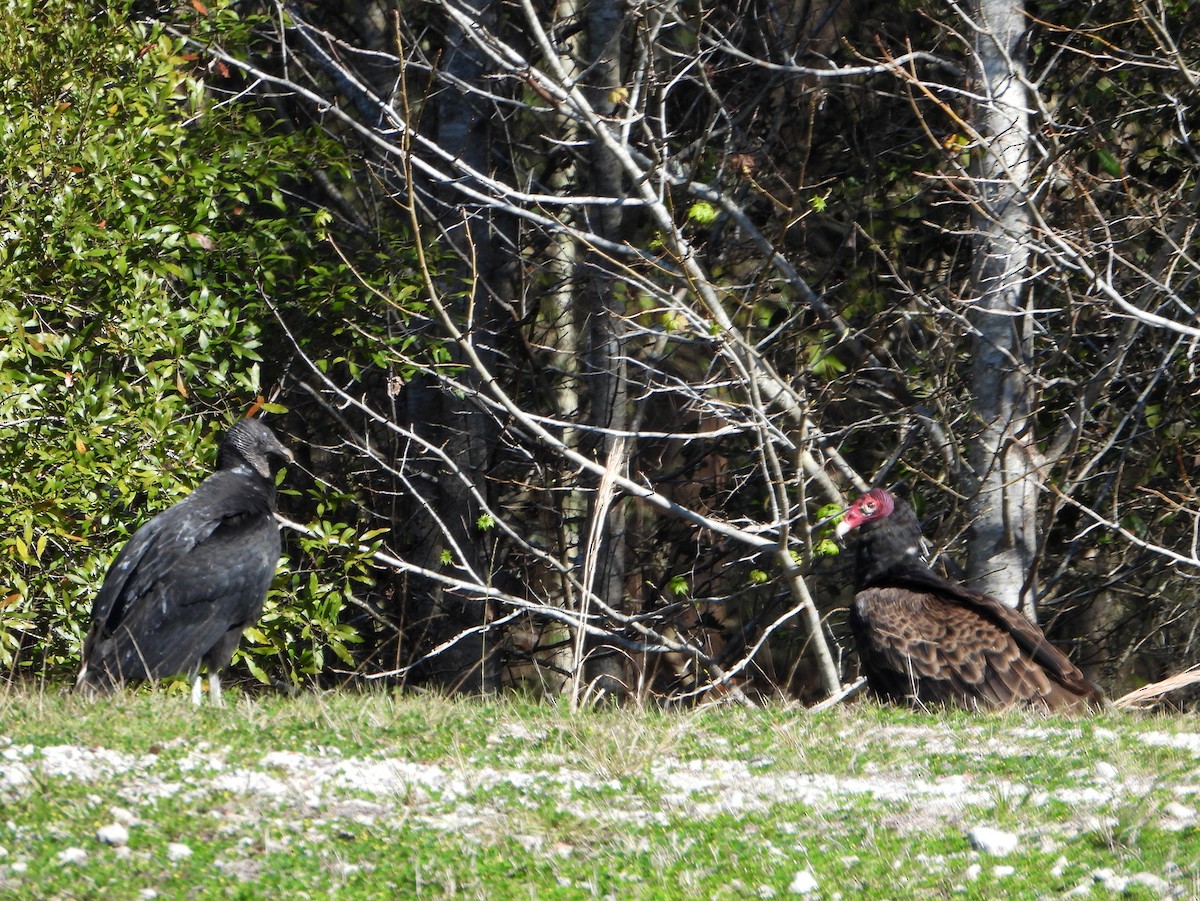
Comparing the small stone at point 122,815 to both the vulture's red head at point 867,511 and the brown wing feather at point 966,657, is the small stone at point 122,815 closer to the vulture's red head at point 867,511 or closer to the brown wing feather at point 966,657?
the brown wing feather at point 966,657

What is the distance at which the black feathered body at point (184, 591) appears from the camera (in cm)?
573

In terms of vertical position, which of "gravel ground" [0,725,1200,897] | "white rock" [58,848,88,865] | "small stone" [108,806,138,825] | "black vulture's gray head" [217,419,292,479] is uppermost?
"black vulture's gray head" [217,419,292,479]

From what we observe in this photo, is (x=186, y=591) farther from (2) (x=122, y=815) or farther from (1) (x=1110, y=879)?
(1) (x=1110, y=879)

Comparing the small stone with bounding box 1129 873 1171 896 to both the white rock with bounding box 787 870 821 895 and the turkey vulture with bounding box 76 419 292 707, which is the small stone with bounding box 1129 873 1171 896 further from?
the turkey vulture with bounding box 76 419 292 707

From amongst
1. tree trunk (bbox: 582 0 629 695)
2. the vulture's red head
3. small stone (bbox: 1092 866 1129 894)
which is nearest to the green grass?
small stone (bbox: 1092 866 1129 894)

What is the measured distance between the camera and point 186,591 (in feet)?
19.2

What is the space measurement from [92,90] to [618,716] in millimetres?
3960

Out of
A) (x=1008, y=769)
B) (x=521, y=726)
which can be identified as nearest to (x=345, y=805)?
(x=521, y=726)

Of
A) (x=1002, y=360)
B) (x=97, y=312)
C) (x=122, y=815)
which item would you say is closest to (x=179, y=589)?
(x=97, y=312)

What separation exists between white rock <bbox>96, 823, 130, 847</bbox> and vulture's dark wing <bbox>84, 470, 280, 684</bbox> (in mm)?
2341

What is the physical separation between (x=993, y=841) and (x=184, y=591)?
12.3 ft

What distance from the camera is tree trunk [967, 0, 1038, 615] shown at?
7.31 meters

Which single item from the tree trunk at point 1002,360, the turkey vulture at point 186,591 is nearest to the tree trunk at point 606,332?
the tree trunk at point 1002,360

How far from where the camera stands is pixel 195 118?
7.14m
